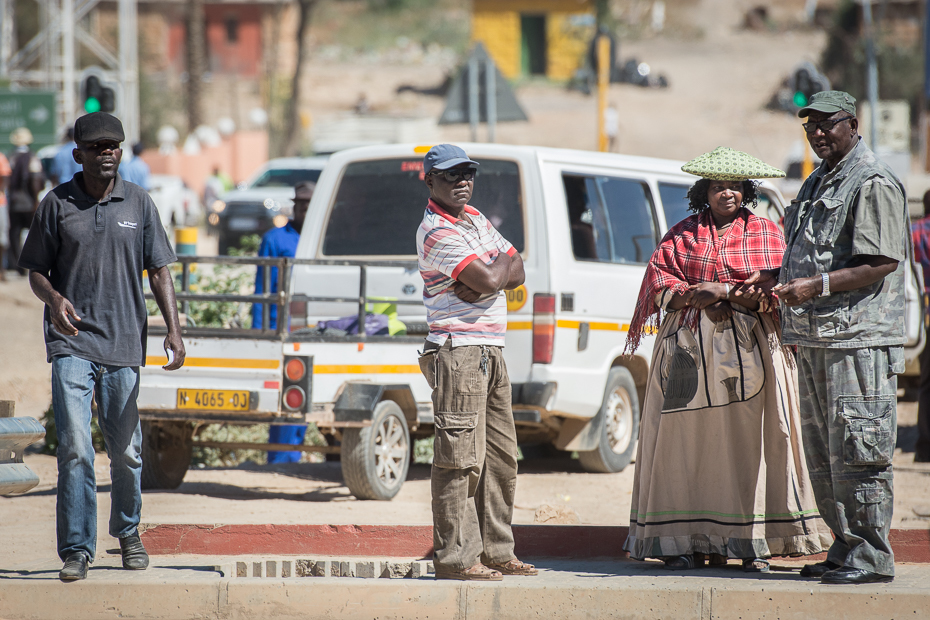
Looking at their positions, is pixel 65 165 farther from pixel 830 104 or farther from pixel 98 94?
pixel 830 104

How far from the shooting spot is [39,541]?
5.95m

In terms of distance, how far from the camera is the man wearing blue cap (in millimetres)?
4523

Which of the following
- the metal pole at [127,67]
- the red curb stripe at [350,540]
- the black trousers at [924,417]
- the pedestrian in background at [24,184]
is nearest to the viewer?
the red curb stripe at [350,540]

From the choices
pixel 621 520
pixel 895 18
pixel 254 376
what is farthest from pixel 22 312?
pixel 895 18

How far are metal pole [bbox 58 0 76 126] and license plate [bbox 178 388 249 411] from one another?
18.4m

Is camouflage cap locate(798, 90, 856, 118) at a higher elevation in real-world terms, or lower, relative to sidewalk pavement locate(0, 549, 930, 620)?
higher

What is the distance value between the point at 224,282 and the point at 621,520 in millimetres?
4263

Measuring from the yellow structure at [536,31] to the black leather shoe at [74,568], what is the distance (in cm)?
4741

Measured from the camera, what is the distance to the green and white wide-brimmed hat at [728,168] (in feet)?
15.8

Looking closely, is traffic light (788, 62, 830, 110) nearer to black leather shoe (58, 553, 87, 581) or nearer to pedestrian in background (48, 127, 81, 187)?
pedestrian in background (48, 127, 81, 187)

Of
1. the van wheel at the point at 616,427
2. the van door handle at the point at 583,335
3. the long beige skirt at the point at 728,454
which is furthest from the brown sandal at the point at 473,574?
the van wheel at the point at 616,427

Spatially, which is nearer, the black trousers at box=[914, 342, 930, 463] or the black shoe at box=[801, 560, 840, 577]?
the black shoe at box=[801, 560, 840, 577]

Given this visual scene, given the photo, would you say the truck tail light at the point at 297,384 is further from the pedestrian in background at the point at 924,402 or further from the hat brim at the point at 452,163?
the pedestrian in background at the point at 924,402

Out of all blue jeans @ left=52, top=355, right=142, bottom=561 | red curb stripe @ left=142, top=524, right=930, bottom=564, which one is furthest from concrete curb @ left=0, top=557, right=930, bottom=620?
red curb stripe @ left=142, top=524, right=930, bottom=564
